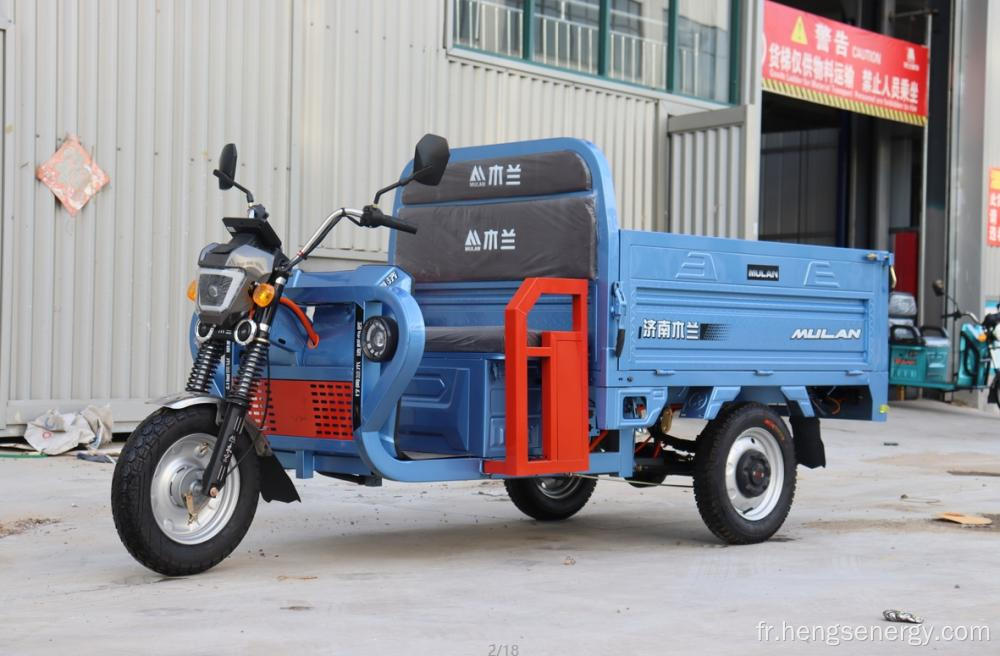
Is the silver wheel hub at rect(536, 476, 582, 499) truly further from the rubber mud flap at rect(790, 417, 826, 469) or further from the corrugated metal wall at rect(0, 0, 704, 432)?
the corrugated metal wall at rect(0, 0, 704, 432)

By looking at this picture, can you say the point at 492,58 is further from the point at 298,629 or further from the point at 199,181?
the point at 298,629

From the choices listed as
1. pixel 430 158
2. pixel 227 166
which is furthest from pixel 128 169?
pixel 430 158

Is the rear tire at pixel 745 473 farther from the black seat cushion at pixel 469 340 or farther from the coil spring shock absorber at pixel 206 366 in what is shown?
the coil spring shock absorber at pixel 206 366

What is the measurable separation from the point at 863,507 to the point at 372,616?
4.82 metres

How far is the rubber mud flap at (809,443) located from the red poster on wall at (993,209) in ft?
47.6

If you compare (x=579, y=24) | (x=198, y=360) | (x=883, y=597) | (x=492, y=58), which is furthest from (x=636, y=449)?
(x=579, y=24)

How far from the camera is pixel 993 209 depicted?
21406mm

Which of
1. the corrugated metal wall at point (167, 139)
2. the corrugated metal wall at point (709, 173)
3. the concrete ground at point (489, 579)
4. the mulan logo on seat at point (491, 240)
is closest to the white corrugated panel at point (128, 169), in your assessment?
the corrugated metal wall at point (167, 139)

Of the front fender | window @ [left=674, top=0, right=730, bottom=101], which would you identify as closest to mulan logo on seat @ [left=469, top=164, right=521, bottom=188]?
the front fender

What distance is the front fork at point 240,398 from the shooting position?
5.82 meters

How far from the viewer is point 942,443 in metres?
14.8

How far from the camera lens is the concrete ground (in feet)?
16.1

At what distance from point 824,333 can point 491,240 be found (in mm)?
2071

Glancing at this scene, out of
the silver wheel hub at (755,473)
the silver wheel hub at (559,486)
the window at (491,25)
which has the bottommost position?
the silver wheel hub at (559,486)
